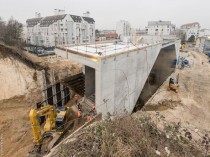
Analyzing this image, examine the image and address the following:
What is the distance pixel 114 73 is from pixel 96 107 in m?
3.13

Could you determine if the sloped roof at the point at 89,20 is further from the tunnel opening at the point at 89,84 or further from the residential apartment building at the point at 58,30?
the tunnel opening at the point at 89,84

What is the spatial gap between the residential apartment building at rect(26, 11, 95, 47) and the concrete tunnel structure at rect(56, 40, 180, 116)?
2952cm

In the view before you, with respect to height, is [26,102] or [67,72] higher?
[67,72]

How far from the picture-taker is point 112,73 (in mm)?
11594

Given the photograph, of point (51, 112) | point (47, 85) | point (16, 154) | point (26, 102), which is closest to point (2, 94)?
point (26, 102)

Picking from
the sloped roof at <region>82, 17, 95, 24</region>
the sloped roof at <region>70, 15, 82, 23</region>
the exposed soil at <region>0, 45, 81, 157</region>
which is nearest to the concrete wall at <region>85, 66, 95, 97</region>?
the exposed soil at <region>0, 45, 81, 157</region>

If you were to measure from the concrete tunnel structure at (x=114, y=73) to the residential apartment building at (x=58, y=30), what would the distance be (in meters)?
29.5

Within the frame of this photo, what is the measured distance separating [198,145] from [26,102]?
1670 cm

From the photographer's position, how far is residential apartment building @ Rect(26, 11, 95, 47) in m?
45.6

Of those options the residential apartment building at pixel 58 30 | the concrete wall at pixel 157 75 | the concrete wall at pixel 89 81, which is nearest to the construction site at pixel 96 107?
the concrete wall at pixel 89 81

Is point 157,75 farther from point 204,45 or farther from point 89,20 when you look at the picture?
point 204,45

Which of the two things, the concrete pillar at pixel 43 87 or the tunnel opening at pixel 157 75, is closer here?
the concrete pillar at pixel 43 87

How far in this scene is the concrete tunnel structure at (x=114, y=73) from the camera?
10.8m

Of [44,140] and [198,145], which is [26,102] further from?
[198,145]
